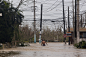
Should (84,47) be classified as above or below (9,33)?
below

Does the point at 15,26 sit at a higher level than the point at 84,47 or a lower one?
higher

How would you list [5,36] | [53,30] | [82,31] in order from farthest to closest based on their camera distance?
[53,30] → [82,31] → [5,36]

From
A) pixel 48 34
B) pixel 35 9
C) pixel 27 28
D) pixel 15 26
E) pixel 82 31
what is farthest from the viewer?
pixel 48 34

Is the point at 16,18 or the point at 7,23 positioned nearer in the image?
the point at 7,23

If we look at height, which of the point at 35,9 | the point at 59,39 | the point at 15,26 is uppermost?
the point at 35,9

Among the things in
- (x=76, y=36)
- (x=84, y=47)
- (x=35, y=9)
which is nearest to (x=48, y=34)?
(x=35, y=9)

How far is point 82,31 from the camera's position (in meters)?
49.7

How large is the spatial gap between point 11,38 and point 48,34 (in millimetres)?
47599

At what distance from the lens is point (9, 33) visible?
3428 cm

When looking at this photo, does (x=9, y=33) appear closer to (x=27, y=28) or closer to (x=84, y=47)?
(x=84, y=47)

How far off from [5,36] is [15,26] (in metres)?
3.28

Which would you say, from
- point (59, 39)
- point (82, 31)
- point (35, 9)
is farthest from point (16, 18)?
point (59, 39)

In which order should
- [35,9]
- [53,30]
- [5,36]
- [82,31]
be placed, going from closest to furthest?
1. [5,36]
2. [82,31]
3. [35,9]
4. [53,30]

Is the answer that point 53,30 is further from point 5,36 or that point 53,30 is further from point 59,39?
point 5,36
